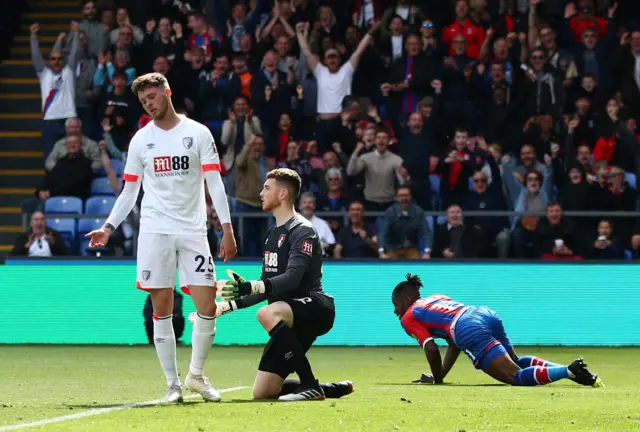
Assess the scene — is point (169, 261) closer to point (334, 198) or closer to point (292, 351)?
point (292, 351)

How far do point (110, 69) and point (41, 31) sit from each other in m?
4.55

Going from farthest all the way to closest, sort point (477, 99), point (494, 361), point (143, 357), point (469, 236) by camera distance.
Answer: point (477, 99)
point (469, 236)
point (143, 357)
point (494, 361)

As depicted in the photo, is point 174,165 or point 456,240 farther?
point 456,240

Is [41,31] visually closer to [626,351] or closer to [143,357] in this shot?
[143,357]

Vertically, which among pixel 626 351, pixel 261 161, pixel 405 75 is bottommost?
pixel 626 351

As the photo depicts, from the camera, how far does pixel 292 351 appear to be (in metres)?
8.66

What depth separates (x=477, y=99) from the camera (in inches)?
750

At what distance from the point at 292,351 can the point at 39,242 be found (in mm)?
10164

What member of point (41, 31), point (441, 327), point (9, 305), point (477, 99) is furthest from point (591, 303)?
point (41, 31)

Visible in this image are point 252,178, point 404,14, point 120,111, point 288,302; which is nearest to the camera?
point 288,302

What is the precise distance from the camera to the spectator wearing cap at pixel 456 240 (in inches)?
679

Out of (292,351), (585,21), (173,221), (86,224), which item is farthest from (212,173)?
(585,21)

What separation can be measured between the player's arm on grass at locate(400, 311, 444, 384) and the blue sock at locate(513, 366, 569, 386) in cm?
67

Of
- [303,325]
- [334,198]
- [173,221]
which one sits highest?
[173,221]
